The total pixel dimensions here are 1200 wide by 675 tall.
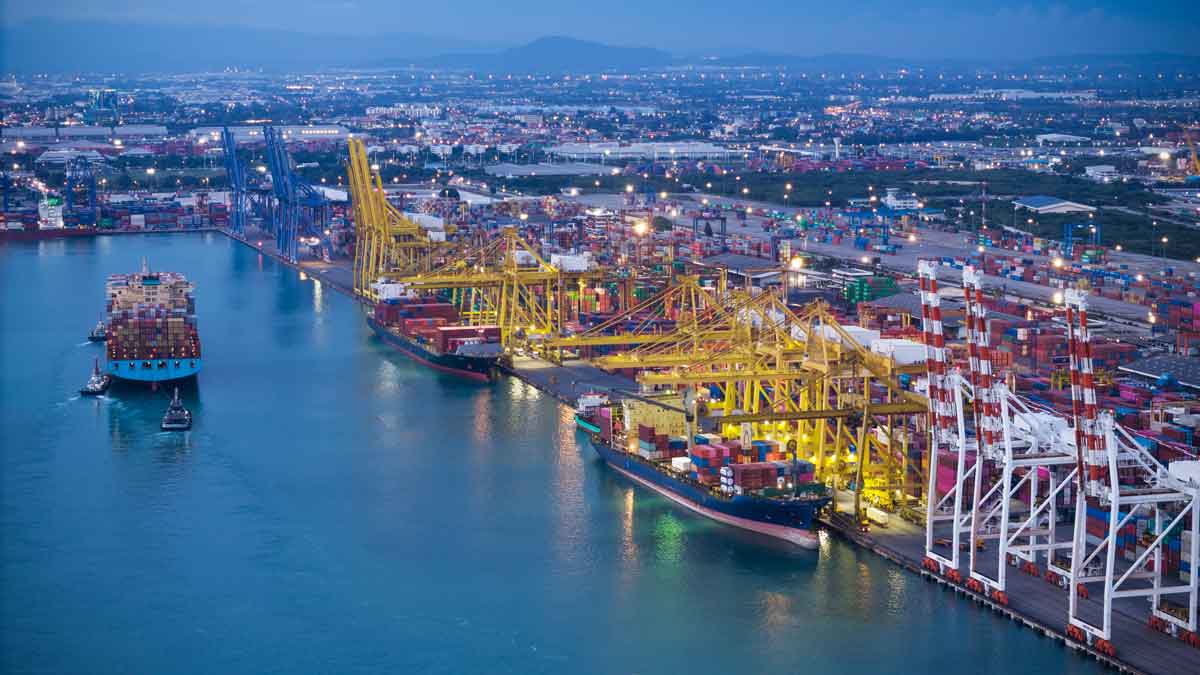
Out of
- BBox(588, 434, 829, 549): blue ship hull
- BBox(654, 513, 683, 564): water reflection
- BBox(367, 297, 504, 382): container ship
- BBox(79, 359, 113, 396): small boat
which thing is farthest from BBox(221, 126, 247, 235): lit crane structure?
Result: BBox(654, 513, 683, 564): water reflection

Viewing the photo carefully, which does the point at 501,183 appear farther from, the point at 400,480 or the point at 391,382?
the point at 400,480

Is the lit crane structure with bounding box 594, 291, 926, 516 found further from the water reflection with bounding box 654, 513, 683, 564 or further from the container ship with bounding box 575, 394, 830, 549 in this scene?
the water reflection with bounding box 654, 513, 683, 564

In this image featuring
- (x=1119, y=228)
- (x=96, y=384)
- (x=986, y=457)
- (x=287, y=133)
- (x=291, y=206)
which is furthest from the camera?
(x=287, y=133)

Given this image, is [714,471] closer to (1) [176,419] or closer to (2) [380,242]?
(1) [176,419]

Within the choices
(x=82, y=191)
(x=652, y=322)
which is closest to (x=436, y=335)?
(x=652, y=322)

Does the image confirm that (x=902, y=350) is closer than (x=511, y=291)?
Yes

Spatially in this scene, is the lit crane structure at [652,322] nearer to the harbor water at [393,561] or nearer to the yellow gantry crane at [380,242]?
the harbor water at [393,561]
